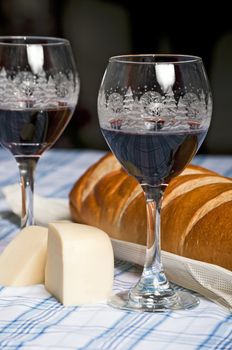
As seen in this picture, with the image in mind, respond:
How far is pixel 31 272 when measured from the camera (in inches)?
46.0

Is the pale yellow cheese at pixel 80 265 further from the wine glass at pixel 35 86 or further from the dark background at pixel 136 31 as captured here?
the dark background at pixel 136 31

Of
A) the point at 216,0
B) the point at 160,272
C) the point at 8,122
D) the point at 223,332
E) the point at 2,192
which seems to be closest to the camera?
the point at 223,332

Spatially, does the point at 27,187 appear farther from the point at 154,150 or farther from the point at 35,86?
the point at 154,150

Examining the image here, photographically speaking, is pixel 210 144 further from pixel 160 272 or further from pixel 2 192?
pixel 160 272

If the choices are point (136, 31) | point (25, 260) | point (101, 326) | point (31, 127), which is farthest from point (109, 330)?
point (136, 31)

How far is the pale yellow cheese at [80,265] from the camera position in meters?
1.09

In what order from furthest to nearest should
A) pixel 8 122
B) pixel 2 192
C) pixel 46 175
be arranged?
pixel 46 175
pixel 2 192
pixel 8 122

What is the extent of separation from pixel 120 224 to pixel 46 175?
1.94ft

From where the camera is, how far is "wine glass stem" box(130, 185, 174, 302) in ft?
3.59

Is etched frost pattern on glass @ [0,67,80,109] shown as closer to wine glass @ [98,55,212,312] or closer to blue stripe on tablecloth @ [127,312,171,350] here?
wine glass @ [98,55,212,312]

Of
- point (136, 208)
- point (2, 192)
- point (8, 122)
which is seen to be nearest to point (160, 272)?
point (136, 208)

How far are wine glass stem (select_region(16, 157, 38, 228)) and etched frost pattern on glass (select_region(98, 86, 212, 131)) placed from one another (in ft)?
1.00

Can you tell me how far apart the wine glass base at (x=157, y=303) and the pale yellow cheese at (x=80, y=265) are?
0.02 metres

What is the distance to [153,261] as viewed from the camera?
110 centimetres
